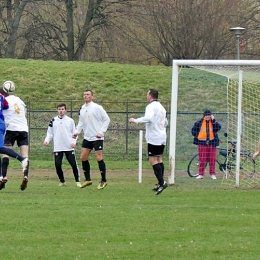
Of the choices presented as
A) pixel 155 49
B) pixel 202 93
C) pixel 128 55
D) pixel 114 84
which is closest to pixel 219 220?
pixel 202 93

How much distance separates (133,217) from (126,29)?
114 ft

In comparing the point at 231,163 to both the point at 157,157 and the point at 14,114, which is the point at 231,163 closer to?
the point at 157,157

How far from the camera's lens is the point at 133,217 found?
432 inches

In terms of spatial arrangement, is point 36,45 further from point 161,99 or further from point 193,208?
point 193,208

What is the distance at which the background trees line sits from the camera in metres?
39.6

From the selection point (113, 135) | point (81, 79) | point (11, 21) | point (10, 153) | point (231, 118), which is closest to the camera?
point (10, 153)

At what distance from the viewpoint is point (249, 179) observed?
17594 mm

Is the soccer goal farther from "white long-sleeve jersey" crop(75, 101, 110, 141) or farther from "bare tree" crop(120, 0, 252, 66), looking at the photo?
"bare tree" crop(120, 0, 252, 66)

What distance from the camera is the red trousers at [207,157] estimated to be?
18422mm

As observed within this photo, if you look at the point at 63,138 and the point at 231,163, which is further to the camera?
the point at 231,163

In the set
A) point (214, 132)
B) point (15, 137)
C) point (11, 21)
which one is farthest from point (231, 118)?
point (11, 21)

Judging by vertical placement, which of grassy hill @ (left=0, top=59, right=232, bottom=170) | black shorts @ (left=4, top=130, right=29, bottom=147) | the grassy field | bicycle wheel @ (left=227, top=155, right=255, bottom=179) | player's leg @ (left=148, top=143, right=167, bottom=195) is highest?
grassy hill @ (left=0, top=59, right=232, bottom=170)

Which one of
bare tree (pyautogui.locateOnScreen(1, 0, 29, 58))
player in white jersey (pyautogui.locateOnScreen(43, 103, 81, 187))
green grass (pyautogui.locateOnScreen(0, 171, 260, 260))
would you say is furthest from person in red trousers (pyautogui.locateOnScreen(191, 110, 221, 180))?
bare tree (pyautogui.locateOnScreen(1, 0, 29, 58))

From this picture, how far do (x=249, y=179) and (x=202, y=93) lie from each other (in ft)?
14.1
